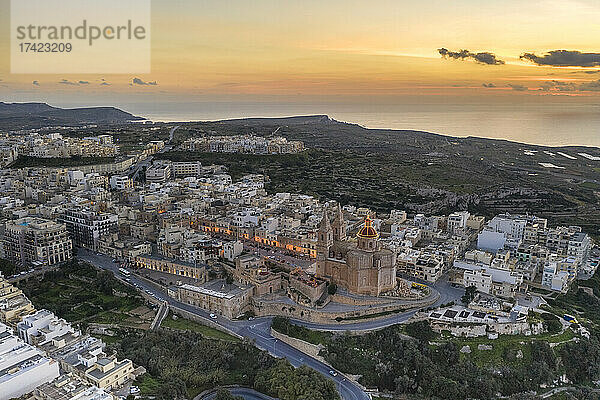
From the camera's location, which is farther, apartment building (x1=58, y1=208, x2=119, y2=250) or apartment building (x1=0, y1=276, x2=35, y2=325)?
apartment building (x1=58, y1=208, x2=119, y2=250)

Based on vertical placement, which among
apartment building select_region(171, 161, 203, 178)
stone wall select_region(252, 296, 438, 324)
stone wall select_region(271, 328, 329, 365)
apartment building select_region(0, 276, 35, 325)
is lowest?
stone wall select_region(271, 328, 329, 365)

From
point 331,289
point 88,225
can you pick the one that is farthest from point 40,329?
point 88,225

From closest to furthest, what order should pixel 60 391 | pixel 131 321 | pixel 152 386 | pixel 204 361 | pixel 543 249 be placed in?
1. pixel 60 391
2. pixel 152 386
3. pixel 204 361
4. pixel 131 321
5. pixel 543 249

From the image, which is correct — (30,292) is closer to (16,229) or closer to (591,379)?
(16,229)

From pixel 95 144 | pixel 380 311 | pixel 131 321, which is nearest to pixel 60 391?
pixel 131 321

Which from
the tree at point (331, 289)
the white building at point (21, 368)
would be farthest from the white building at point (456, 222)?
the white building at point (21, 368)

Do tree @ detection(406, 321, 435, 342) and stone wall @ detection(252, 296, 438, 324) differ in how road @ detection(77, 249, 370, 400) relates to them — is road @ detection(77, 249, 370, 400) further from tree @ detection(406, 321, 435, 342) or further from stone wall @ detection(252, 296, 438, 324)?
tree @ detection(406, 321, 435, 342)

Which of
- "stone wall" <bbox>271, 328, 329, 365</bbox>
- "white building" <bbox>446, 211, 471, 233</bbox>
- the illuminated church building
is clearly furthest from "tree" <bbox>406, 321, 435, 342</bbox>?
"white building" <bbox>446, 211, 471, 233</bbox>

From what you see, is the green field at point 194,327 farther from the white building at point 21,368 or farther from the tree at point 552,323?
the tree at point 552,323
